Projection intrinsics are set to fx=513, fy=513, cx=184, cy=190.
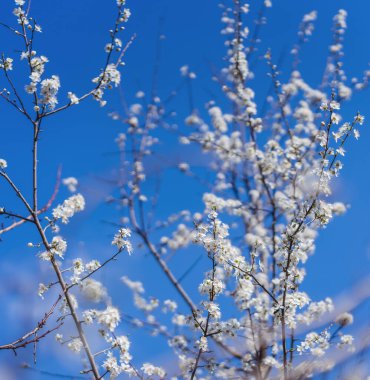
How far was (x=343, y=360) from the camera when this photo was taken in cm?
245

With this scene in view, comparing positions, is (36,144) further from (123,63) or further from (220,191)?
(220,191)

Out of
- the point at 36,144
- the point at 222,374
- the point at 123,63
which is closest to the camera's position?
the point at 36,144

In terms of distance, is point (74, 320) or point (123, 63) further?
point (123, 63)

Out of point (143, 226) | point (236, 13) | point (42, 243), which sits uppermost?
point (236, 13)

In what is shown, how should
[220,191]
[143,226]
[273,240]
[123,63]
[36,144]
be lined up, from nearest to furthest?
1. [36,144]
2. [123,63]
3. [273,240]
4. [143,226]
5. [220,191]

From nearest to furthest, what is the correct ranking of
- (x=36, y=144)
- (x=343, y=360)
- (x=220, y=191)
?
(x=343, y=360) → (x=36, y=144) → (x=220, y=191)

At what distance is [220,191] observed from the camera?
8.65m

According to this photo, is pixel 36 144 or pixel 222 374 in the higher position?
pixel 36 144

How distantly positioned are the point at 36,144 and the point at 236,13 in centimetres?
605

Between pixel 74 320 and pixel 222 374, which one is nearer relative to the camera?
pixel 74 320

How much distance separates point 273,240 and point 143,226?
205 cm

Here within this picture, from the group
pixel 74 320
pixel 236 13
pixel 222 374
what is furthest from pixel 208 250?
pixel 236 13

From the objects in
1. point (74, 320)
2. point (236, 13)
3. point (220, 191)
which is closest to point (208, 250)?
point (74, 320)

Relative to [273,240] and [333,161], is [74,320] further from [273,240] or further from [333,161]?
[273,240]
